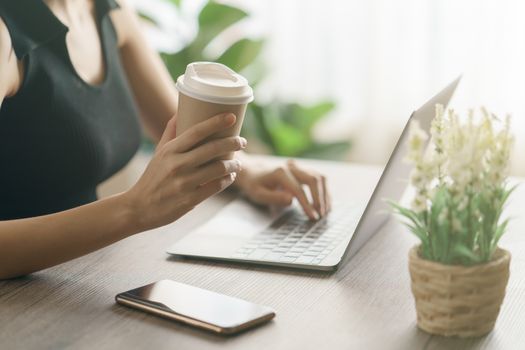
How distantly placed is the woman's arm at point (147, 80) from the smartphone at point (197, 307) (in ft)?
2.72

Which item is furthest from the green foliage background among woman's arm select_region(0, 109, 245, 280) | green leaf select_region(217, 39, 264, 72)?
woman's arm select_region(0, 109, 245, 280)

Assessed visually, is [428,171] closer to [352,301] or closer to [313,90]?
[352,301]

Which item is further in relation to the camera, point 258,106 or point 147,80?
point 258,106

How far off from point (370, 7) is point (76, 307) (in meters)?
2.36

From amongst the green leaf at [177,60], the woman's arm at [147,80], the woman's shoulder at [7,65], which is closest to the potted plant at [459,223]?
the woman's shoulder at [7,65]

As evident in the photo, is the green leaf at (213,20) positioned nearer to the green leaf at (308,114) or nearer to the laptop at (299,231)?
the green leaf at (308,114)

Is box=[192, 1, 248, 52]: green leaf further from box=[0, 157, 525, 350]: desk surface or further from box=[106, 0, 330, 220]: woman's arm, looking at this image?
box=[0, 157, 525, 350]: desk surface

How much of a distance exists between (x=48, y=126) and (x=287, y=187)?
0.45 meters

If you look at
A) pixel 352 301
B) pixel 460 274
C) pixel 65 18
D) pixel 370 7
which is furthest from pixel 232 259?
pixel 370 7

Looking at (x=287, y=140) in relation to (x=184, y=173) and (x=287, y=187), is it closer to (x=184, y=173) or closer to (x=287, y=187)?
(x=287, y=187)

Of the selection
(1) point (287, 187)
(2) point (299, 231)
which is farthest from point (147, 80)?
(2) point (299, 231)

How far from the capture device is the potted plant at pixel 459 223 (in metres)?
0.89

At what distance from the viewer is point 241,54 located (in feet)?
10.1

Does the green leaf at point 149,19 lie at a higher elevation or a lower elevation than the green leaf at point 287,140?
higher
